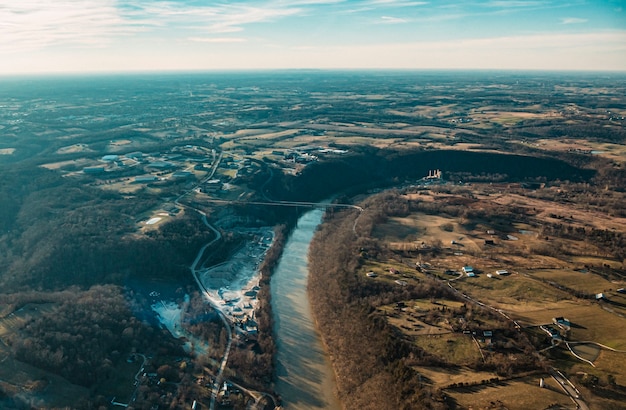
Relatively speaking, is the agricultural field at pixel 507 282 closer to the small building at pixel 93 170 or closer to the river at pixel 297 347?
the river at pixel 297 347

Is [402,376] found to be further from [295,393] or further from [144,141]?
[144,141]

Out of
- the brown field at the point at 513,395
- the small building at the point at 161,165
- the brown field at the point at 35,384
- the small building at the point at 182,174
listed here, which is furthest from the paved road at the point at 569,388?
the small building at the point at 161,165

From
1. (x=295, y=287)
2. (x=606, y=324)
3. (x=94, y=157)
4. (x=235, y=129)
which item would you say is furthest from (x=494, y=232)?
(x=235, y=129)

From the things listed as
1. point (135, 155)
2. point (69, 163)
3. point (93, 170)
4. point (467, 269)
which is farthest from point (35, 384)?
point (135, 155)

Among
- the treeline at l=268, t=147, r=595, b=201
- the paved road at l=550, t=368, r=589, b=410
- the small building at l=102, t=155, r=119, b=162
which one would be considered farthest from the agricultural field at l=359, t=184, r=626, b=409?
the small building at l=102, t=155, r=119, b=162

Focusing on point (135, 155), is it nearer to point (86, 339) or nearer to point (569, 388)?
point (86, 339)

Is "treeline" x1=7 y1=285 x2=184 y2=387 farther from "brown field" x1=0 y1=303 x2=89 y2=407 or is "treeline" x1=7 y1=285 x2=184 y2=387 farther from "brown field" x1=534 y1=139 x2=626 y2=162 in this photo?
"brown field" x1=534 y1=139 x2=626 y2=162
